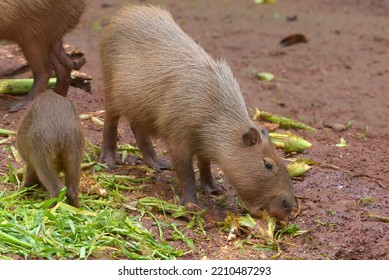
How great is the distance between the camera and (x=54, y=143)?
5.36m

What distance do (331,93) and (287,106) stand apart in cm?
86

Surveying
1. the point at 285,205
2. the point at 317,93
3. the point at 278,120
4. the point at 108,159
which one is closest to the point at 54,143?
the point at 108,159

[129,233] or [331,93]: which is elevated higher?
[129,233]

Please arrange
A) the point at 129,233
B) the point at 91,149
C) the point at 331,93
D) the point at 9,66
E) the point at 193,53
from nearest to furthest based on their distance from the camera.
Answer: the point at 129,233 < the point at 193,53 < the point at 91,149 < the point at 9,66 < the point at 331,93

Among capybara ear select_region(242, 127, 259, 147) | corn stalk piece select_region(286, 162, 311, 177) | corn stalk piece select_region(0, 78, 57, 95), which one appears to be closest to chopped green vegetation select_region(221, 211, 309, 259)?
capybara ear select_region(242, 127, 259, 147)

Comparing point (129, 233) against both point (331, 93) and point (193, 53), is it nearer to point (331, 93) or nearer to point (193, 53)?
point (193, 53)

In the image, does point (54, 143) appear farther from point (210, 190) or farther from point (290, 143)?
point (290, 143)

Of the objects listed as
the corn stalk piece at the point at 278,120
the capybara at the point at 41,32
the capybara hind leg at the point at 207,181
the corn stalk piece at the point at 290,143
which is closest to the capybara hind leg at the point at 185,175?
the capybara hind leg at the point at 207,181

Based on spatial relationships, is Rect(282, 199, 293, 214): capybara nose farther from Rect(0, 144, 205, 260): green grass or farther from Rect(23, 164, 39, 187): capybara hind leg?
Rect(23, 164, 39, 187): capybara hind leg

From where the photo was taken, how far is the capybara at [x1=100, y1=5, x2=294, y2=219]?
5.67 metres

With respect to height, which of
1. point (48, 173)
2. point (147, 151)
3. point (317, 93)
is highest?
point (48, 173)

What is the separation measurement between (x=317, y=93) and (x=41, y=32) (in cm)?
368

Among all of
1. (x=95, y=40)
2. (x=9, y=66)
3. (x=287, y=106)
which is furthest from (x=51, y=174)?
(x=95, y=40)

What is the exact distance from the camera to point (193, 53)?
6176 millimetres
